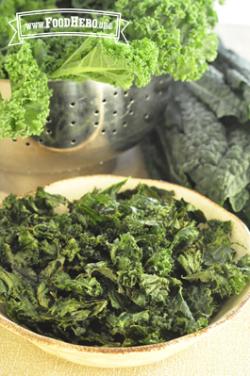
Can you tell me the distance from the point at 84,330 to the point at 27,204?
1.32 feet

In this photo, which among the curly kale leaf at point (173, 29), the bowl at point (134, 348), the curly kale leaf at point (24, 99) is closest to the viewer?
the bowl at point (134, 348)

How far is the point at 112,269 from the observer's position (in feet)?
4.12

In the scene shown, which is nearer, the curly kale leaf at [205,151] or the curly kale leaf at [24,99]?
the curly kale leaf at [24,99]

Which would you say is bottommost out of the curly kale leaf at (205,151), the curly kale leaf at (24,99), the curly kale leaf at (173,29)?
the curly kale leaf at (205,151)

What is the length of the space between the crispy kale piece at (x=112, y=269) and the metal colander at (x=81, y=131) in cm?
29

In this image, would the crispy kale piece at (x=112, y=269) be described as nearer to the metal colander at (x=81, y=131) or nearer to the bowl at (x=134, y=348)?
the bowl at (x=134, y=348)

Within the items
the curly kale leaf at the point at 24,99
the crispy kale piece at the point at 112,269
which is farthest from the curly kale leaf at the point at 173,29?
the crispy kale piece at the point at 112,269

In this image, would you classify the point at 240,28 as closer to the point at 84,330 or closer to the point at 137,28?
the point at 137,28

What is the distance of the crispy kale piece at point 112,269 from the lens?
3.97 feet

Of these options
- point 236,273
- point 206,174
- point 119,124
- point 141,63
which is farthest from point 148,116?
point 236,273

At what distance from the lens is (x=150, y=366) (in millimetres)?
1316

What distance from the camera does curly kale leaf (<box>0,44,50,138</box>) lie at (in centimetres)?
143

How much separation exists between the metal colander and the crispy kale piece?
0.29m

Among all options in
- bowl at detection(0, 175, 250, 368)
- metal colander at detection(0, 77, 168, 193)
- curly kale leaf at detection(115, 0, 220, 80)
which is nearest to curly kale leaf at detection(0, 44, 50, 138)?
metal colander at detection(0, 77, 168, 193)
